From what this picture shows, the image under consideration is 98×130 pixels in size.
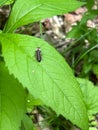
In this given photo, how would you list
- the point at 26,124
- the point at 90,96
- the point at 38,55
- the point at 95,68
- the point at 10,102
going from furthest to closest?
the point at 95,68 < the point at 90,96 < the point at 26,124 < the point at 10,102 < the point at 38,55

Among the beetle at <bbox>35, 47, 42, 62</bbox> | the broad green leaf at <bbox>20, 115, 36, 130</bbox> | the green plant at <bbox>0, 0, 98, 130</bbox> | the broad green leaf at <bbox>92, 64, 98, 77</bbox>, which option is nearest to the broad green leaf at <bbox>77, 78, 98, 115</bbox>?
the broad green leaf at <bbox>92, 64, 98, 77</bbox>

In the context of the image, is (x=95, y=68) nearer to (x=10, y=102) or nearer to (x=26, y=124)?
(x=26, y=124)

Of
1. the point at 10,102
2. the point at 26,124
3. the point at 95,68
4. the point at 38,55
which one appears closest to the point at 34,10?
the point at 38,55

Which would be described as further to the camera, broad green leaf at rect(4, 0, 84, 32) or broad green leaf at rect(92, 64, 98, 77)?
broad green leaf at rect(92, 64, 98, 77)

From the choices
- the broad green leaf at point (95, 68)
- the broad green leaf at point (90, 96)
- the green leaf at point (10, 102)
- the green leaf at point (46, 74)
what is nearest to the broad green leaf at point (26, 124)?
the green leaf at point (10, 102)

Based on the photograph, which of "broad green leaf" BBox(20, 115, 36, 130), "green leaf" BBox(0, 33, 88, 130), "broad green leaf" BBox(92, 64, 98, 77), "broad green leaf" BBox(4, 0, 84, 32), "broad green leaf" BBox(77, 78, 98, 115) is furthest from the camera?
"broad green leaf" BBox(92, 64, 98, 77)

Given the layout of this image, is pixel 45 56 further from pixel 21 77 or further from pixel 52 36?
pixel 52 36

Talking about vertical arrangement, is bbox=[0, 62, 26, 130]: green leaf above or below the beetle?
below

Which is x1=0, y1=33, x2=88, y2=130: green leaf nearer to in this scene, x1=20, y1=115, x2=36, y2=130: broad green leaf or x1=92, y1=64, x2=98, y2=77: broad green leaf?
x1=20, y1=115, x2=36, y2=130: broad green leaf
